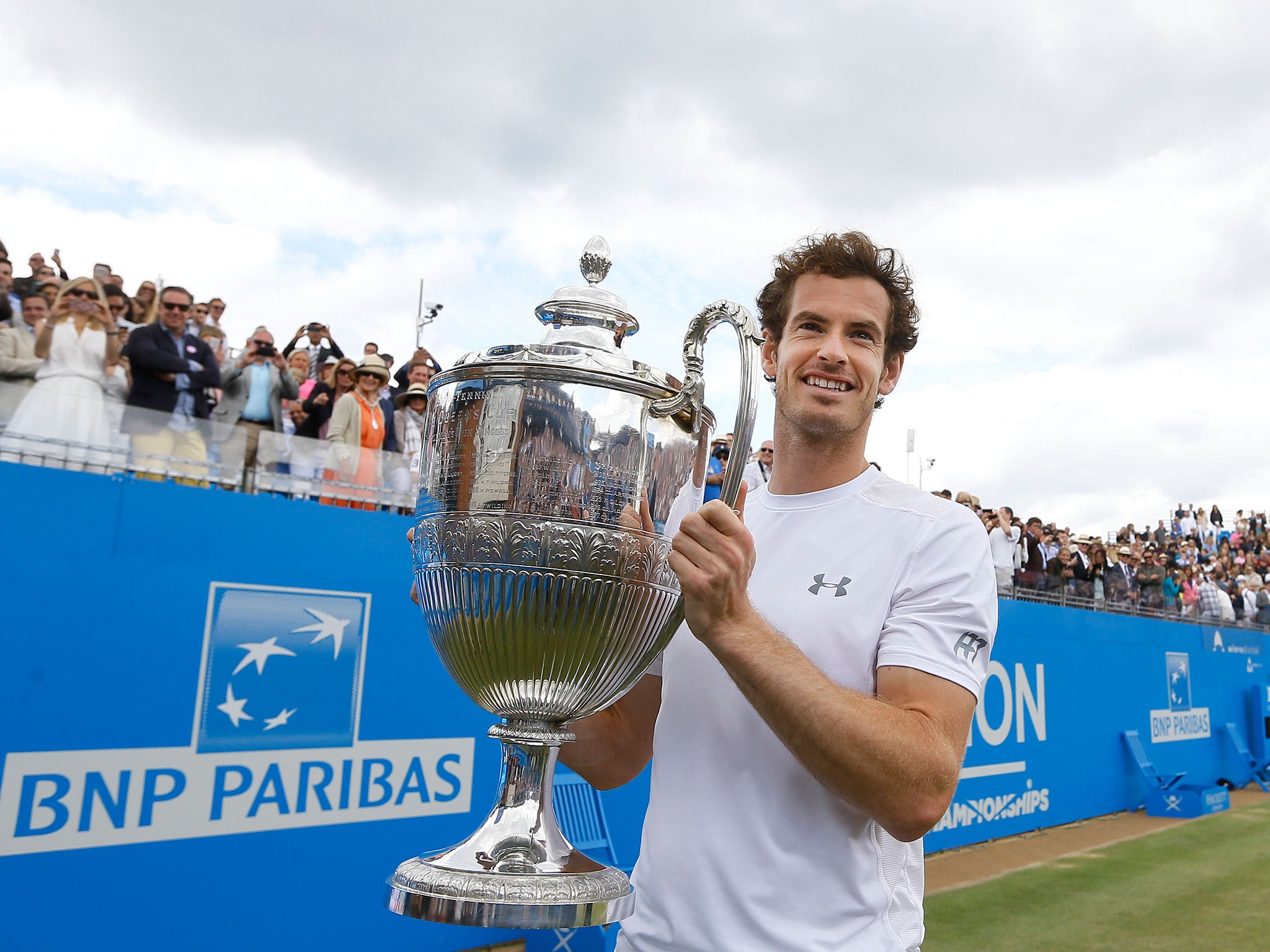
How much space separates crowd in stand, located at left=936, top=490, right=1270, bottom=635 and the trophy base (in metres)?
4.44

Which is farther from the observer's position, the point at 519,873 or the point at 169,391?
the point at 169,391

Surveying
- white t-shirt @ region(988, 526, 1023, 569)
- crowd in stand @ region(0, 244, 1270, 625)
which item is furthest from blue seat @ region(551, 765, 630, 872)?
white t-shirt @ region(988, 526, 1023, 569)

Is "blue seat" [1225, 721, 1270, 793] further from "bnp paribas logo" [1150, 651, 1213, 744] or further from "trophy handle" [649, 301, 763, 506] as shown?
"trophy handle" [649, 301, 763, 506]

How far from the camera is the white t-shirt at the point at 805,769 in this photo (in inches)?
52.2

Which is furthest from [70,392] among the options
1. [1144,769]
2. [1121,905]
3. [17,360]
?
[1144,769]

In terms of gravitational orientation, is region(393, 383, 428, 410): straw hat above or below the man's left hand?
above

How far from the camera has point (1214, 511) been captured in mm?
25797

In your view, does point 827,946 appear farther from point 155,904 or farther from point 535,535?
point 155,904

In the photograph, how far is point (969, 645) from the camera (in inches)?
53.4

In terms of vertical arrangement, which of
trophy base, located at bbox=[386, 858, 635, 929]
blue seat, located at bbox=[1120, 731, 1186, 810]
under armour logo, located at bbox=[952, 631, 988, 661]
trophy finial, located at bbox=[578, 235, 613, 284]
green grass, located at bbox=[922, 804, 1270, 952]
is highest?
trophy finial, located at bbox=[578, 235, 613, 284]

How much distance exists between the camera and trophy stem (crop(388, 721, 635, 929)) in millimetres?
1092

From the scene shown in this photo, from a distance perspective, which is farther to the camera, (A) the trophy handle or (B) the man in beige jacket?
(B) the man in beige jacket

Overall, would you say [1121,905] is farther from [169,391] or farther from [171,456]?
[169,391]

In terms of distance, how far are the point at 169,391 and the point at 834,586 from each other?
12.8 feet
